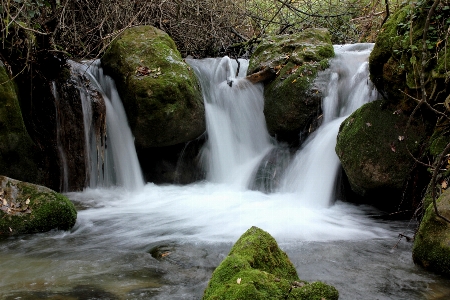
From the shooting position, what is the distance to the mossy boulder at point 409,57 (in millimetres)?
4598

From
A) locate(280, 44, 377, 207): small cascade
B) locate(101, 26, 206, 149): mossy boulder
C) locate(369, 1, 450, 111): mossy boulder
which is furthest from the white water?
locate(369, 1, 450, 111): mossy boulder

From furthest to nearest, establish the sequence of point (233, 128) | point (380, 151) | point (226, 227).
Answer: point (233, 128), point (380, 151), point (226, 227)

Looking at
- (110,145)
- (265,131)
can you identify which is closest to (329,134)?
(265,131)

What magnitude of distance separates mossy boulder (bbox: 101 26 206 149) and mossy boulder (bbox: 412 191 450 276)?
167 inches

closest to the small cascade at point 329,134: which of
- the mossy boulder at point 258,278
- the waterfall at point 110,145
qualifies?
the waterfall at point 110,145

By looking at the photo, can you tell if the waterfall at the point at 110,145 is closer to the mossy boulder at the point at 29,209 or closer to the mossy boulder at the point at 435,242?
the mossy boulder at the point at 29,209

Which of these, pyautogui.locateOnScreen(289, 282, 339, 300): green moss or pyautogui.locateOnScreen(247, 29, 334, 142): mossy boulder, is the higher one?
pyautogui.locateOnScreen(247, 29, 334, 142): mossy boulder

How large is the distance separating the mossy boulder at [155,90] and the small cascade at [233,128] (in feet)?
1.73

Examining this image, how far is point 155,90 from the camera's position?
266 inches

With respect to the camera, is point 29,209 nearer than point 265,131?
Yes

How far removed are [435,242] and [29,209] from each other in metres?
3.90

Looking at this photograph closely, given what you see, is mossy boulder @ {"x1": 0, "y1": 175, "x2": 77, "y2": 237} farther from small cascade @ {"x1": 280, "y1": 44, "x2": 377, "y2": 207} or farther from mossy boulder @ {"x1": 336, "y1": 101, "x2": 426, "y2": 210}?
mossy boulder @ {"x1": 336, "y1": 101, "x2": 426, "y2": 210}

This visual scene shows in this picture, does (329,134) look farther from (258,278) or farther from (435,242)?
(258,278)

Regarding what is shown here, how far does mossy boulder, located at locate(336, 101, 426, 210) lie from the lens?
507 cm
